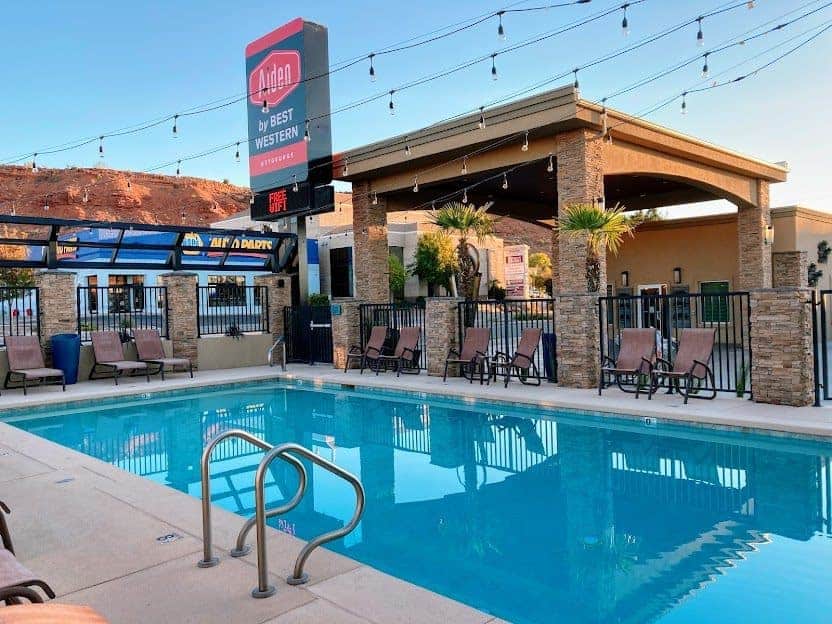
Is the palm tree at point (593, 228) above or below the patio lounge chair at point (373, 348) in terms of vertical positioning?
above

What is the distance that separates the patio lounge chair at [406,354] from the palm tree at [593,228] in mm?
3746

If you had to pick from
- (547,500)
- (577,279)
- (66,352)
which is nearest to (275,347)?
(66,352)

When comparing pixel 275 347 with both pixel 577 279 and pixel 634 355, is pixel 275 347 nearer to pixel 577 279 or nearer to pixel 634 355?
pixel 577 279

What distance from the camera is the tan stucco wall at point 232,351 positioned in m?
15.7

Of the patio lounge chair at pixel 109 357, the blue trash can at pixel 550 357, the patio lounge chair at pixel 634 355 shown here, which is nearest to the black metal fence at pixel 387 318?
the blue trash can at pixel 550 357

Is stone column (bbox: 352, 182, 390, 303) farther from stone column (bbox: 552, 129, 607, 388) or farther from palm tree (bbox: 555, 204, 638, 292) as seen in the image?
palm tree (bbox: 555, 204, 638, 292)

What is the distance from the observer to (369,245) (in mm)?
17406

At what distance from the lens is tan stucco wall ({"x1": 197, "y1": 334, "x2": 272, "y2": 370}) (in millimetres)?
15656

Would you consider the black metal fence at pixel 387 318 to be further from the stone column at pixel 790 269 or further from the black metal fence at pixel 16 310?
the stone column at pixel 790 269

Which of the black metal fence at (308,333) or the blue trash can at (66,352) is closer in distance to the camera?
the blue trash can at (66,352)

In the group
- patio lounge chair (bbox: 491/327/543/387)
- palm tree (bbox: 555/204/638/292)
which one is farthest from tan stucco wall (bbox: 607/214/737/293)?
patio lounge chair (bbox: 491/327/543/387)

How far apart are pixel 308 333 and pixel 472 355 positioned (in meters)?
5.61

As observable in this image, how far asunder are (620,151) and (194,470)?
10529mm

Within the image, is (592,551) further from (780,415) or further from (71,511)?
(780,415)
